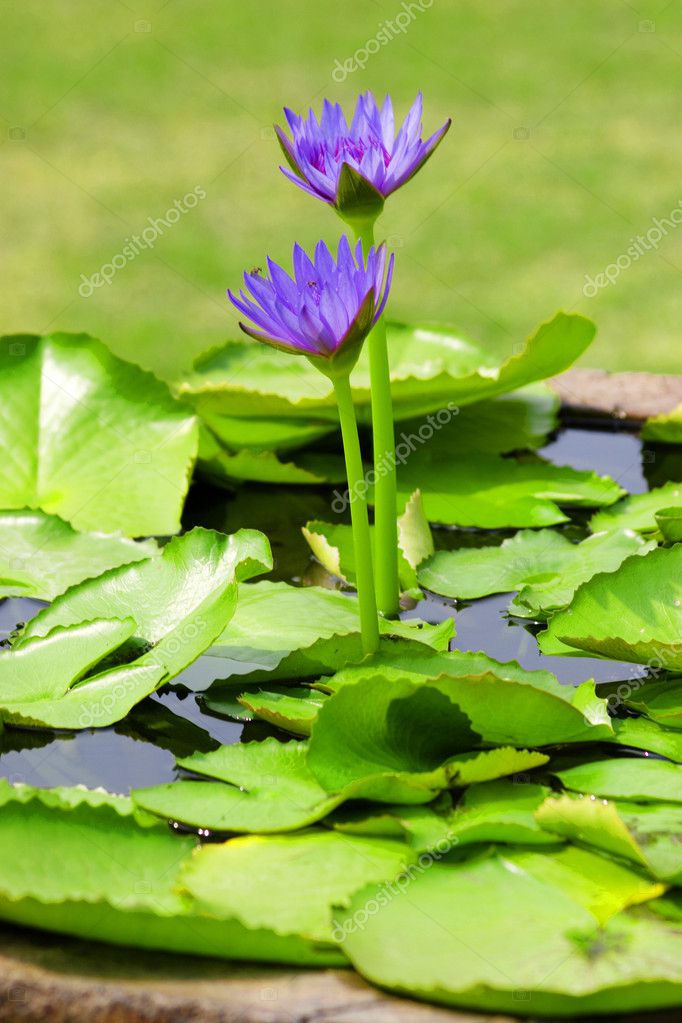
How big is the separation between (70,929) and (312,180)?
1.82 feet

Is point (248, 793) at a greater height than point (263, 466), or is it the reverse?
point (263, 466)

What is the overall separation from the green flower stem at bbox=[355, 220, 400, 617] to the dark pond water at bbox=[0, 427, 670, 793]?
0.13ft

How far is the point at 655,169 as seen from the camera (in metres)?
3.85

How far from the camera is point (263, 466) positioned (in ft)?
4.49

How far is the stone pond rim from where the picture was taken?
63 centimetres

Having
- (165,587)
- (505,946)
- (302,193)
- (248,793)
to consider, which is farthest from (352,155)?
(302,193)

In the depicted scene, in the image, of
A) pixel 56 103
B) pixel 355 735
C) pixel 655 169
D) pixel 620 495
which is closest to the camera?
pixel 355 735

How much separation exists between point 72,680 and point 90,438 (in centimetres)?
50

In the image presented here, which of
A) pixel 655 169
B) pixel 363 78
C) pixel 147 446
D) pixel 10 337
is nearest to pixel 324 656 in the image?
pixel 147 446

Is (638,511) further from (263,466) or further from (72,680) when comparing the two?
(72,680)

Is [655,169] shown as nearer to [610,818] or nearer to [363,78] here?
[363,78]

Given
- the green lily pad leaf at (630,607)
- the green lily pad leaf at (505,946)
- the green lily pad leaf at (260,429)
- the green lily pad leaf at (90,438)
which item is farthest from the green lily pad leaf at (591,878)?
the green lily pad leaf at (260,429)

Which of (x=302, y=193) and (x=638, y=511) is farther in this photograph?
(x=302, y=193)

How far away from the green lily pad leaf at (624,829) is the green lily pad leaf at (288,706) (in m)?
0.19
